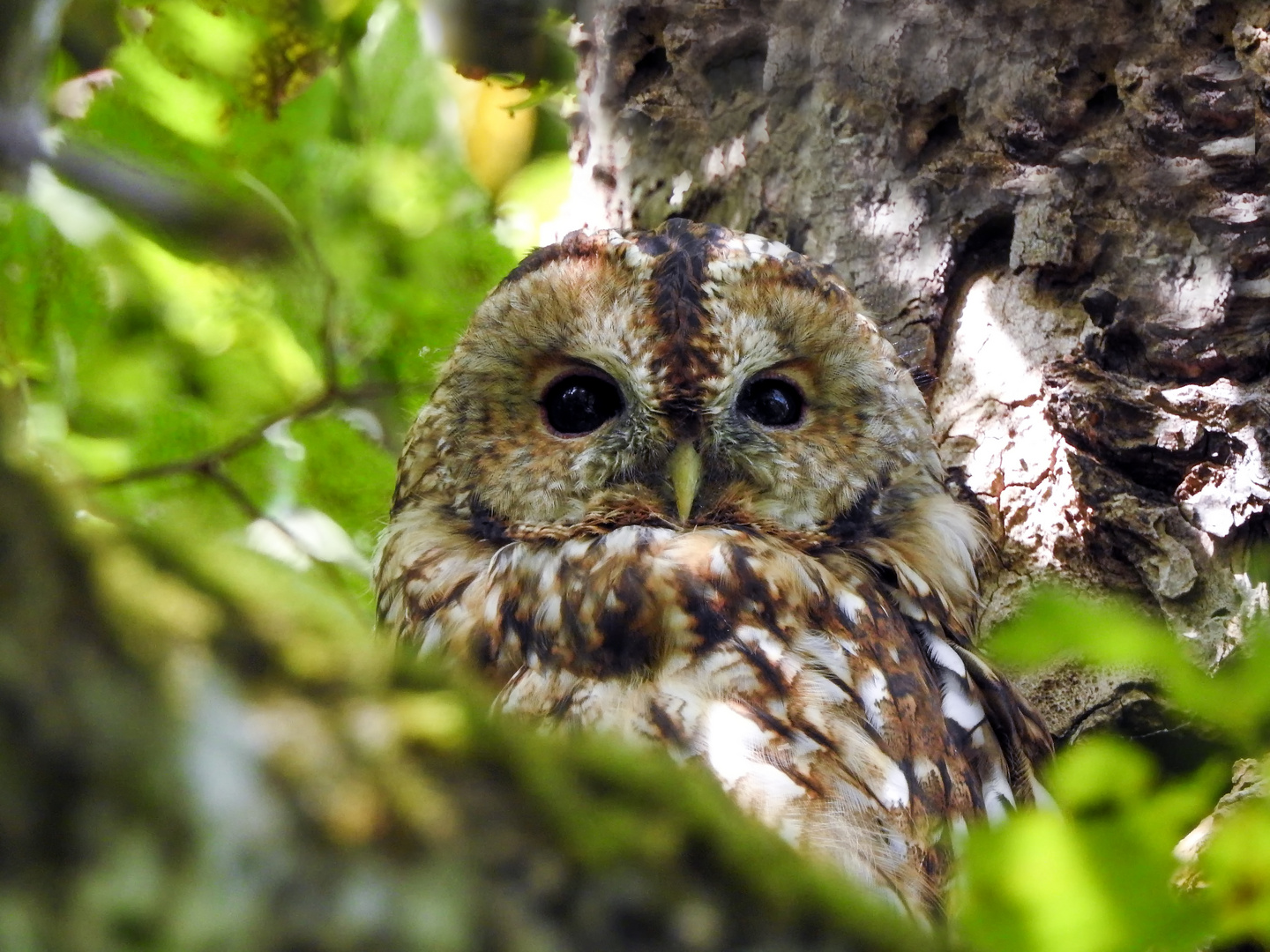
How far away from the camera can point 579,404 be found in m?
1.85

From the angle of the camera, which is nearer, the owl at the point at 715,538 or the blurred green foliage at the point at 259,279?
the owl at the point at 715,538

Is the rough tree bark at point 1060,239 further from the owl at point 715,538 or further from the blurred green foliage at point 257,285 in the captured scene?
the blurred green foliage at point 257,285

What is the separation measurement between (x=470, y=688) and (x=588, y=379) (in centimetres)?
140

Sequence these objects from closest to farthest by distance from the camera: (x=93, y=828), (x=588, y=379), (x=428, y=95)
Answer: (x=93, y=828) → (x=588, y=379) → (x=428, y=95)

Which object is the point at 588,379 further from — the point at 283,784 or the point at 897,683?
the point at 283,784

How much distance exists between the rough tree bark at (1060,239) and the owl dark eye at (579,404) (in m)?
0.52

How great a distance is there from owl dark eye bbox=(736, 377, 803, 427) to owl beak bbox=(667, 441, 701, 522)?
14 centimetres

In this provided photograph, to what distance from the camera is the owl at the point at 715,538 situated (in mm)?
1415

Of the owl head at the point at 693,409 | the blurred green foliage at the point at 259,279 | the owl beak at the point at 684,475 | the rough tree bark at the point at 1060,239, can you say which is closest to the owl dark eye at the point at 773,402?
the owl head at the point at 693,409

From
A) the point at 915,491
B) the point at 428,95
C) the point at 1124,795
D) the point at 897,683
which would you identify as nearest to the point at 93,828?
the point at 1124,795

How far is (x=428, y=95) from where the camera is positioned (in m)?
2.28

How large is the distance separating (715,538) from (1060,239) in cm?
74

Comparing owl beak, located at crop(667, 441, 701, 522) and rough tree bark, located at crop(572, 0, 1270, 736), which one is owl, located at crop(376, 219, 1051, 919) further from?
rough tree bark, located at crop(572, 0, 1270, 736)

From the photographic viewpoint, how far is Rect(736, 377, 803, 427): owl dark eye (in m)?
1.85
